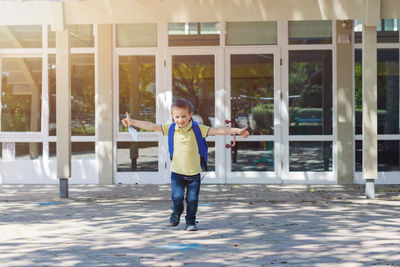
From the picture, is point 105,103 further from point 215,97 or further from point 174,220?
point 174,220

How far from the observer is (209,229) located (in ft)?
22.8

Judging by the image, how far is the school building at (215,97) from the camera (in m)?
11.6

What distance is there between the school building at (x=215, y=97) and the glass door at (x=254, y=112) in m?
0.02

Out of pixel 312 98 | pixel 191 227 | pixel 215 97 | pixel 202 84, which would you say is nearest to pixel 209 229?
pixel 191 227

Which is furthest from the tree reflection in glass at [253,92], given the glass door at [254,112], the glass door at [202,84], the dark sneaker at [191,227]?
the dark sneaker at [191,227]

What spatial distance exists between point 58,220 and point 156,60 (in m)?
4.87

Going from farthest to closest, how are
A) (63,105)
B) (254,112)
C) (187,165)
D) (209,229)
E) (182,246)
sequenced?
(254,112), (63,105), (209,229), (187,165), (182,246)

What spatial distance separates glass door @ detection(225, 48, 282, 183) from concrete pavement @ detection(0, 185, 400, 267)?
1082 millimetres

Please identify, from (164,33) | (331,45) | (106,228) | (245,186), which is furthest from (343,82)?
(106,228)

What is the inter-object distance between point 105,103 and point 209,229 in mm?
5432

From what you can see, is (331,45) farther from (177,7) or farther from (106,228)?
(106,228)

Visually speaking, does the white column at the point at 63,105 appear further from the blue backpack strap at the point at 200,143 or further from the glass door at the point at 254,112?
the blue backpack strap at the point at 200,143

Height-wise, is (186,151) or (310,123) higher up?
(310,123)

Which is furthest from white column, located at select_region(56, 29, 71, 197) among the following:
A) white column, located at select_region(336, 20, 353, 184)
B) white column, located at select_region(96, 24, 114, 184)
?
white column, located at select_region(336, 20, 353, 184)
